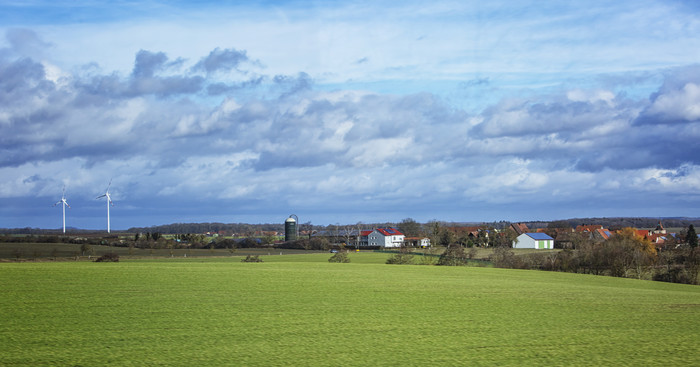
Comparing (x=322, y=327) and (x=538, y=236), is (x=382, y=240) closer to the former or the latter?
(x=538, y=236)

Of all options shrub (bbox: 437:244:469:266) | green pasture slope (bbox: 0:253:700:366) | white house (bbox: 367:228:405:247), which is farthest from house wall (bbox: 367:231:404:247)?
green pasture slope (bbox: 0:253:700:366)

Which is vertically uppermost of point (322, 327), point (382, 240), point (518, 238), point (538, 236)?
point (322, 327)

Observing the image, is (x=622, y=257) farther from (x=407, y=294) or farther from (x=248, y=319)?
(x=248, y=319)

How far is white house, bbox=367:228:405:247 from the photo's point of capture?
162750mm

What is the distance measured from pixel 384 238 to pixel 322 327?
14926 centimetres

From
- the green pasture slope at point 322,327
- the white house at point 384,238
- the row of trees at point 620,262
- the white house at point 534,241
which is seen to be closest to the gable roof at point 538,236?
the white house at point 534,241

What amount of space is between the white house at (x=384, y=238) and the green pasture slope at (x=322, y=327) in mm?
136959

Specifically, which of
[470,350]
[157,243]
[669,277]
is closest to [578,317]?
[470,350]

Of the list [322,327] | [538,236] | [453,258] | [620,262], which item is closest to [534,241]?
[538,236]

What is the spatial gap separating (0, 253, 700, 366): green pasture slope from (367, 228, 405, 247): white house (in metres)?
137

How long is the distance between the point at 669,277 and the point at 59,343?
60903 mm

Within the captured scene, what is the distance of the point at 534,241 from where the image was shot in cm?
14488

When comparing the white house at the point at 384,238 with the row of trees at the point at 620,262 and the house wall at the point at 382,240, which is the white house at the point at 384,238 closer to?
the house wall at the point at 382,240

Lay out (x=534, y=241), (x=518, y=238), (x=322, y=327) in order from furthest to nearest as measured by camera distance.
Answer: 1. (x=518, y=238)
2. (x=534, y=241)
3. (x=322, y=327)
